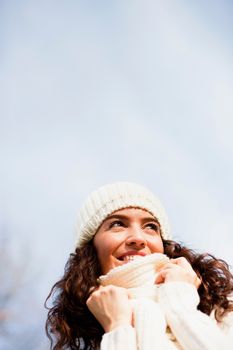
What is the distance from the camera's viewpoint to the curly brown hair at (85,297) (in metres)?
3.18

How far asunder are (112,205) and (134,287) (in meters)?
0.82

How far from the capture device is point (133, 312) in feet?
8.60

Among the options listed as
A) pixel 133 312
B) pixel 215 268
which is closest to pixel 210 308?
pixel 215 268

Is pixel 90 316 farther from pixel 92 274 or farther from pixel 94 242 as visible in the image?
Answer: pixel 94 242

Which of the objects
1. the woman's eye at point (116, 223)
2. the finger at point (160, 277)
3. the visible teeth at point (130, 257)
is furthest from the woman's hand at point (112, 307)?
the woman's eye at point (116, 223)

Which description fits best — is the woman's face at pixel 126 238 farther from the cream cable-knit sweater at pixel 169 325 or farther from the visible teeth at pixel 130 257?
the cream cable-knit sweater at pixel 169 325

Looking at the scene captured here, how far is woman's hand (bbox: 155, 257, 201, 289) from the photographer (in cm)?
281

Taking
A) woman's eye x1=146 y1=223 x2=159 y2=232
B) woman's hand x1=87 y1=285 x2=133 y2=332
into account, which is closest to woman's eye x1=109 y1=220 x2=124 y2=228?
woman's eye x1=146 y1=223 x2=159 y2=232

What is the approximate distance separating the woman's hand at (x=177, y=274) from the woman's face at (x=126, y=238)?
29 cm

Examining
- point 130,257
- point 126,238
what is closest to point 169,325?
point 130,257

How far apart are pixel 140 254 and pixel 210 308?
1.89 ft

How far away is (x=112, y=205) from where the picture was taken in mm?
3654

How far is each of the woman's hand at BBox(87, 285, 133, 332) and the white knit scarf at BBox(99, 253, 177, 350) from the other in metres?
0.05

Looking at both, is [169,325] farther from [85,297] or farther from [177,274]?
[85,297]
